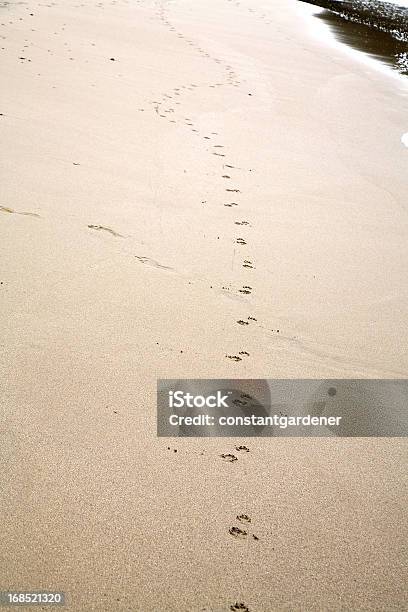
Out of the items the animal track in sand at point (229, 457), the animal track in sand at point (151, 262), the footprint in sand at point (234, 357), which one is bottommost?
the animal track in sand at point (229, 457)

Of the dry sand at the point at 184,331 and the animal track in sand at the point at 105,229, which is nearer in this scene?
the dry sand at the point at 184,331

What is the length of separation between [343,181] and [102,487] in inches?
153

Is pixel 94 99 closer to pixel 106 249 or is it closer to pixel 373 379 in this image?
pixel 106 249

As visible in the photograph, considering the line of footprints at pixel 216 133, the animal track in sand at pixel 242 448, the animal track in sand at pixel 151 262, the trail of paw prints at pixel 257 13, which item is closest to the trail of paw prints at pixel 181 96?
the line of footprints at pixel 216 133

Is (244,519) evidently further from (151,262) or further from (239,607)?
(151,262)

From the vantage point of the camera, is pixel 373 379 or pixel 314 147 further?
pixel 314 147

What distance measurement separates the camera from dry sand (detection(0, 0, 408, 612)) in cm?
187

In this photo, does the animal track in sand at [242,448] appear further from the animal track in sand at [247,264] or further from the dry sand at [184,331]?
the animal track in sand at [247,264]

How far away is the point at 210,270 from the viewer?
3.42 meters

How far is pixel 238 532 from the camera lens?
1.97m

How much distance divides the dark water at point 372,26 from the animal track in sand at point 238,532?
10.2 meters

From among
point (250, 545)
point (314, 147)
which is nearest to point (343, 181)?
point (314, 147)

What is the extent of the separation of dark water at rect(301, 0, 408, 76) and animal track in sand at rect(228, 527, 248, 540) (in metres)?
10.2

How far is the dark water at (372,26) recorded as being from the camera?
11805 millimetres
